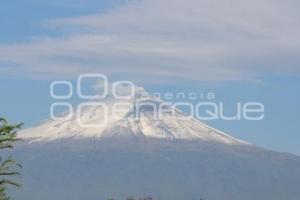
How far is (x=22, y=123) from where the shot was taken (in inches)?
799

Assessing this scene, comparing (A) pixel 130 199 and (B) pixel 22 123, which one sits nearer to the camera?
(B) pixel 22 123

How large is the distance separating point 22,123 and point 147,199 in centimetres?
5985

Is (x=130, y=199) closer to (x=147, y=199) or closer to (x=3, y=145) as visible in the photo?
(x=147, y=199)

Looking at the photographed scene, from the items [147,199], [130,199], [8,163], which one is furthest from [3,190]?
[130,199]

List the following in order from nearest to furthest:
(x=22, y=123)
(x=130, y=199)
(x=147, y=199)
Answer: (x=22, y=123) < (x=147, y=199) < (x=130, y=199)

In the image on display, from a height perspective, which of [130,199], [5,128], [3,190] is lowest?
[130,199]

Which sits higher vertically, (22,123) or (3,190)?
(22,123)

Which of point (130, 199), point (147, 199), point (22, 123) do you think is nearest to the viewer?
point (22, 123)

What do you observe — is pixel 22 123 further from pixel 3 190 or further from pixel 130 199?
pixel 130 199

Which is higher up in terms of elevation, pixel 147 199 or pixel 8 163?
pixel 8 163

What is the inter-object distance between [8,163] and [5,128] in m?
0.77

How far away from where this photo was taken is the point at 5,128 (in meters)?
20.7

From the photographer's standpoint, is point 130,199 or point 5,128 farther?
point 130,199

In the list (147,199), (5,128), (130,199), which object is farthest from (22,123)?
(130,199)
